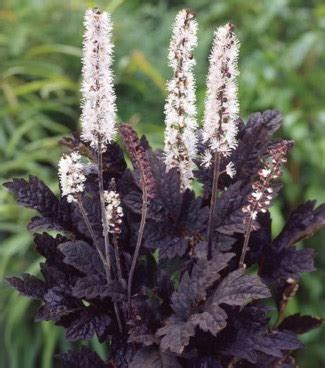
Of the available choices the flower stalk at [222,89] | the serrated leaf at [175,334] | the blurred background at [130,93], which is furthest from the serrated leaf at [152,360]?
the blurred background at [130,93]

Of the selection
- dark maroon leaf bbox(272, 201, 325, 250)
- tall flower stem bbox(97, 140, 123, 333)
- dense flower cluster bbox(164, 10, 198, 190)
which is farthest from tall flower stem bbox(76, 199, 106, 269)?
dark maroon leaf bbox(272, 201, 325, 250)

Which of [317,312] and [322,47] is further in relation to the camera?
[322,47]

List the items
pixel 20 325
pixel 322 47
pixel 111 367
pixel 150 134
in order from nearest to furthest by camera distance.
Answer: pixel 111 367 < pixel 20 325 < pixel 150 134 < pixel 322 47

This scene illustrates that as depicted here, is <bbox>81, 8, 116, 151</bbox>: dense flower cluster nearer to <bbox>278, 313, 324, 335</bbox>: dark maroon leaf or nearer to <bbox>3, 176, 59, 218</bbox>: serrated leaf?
<bbox>3, 176, 59, 218</bbox>: serrated leaf

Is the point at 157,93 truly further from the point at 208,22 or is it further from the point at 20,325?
the point at 20,325

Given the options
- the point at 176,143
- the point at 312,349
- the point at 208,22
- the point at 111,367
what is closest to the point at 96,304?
the point at 111,367

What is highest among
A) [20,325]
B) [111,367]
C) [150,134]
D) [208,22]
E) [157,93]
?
[208,22]
